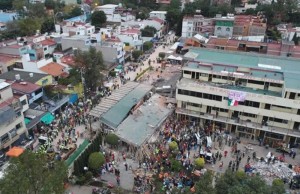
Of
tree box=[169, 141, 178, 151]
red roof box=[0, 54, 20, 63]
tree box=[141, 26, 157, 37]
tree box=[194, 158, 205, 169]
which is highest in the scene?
tree box=[141, 26, 157, 37]

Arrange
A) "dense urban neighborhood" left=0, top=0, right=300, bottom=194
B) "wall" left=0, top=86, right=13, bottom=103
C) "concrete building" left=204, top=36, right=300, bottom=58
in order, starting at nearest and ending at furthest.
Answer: "dense urban neighborhood" left=0, top=0, right=300, bottom=194, "wall" left=0, top=86, right=13, bottom=103, "concrete building" left=204, top=36, right=300, bottom=58

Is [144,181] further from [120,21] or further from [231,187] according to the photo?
[120,21]

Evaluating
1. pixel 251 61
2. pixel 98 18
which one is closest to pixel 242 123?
pixel 251 61

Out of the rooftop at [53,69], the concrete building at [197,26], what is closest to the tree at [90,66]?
the rooftop at [53,69]

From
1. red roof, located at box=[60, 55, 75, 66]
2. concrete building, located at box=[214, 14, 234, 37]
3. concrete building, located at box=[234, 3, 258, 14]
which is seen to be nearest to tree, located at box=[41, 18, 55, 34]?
red roof, located at box=[60, 55, 75, 66]

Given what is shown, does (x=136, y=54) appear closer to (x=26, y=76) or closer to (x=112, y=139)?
(x=26, y=76)

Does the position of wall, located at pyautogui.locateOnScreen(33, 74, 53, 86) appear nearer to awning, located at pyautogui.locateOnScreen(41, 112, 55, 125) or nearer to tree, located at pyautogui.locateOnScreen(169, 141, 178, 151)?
awning, located at pyautogui.locateOnScreen(41, 112, 55, 125)
